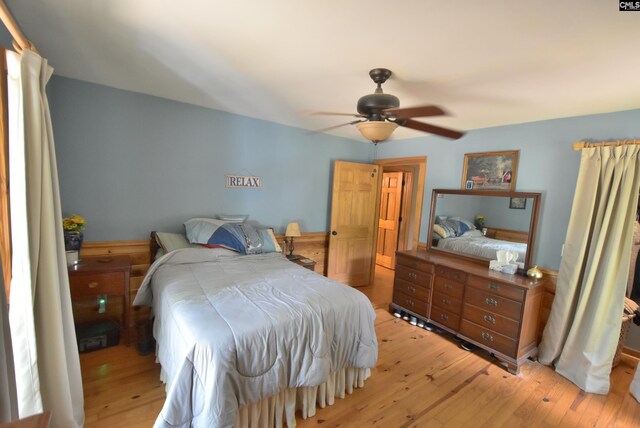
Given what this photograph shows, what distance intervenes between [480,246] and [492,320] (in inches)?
33.0

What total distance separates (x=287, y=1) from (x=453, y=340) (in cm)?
317

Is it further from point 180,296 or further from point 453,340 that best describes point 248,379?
point 453,340

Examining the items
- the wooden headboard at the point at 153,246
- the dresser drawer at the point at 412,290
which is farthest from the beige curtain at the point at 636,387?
the wooden headboard at the point at 153,246

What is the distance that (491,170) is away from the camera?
124 inches

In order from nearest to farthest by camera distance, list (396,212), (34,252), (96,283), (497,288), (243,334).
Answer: (34,252) < (243,334) < (96,283) < (497,288) < (396,212)

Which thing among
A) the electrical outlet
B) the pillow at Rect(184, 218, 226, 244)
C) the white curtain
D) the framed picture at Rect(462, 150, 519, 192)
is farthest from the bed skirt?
the framed picture at Rect(462, 150, 519, 192)

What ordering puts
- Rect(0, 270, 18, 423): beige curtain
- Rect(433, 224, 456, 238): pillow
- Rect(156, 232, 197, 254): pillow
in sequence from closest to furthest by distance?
Rect(0, 270, 18, 423): beige curtain → Rect(156, 232, 197, 254): pillow → Rect(433, 224, 456, 238): pillow

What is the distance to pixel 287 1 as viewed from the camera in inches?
51.9

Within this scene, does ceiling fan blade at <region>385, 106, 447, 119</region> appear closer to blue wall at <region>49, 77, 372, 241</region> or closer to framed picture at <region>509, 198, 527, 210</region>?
framed picture at <region>509, 198, 527, 210</region>

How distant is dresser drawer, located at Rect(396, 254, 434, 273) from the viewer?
3.12 m

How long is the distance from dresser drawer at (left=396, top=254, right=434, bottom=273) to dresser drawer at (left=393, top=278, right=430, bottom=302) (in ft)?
0.65

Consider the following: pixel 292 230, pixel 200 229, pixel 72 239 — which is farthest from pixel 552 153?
pixel 72 239

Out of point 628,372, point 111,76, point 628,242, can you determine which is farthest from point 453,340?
point 111,76

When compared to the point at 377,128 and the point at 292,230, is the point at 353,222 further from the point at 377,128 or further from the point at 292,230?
the point at 377,128
